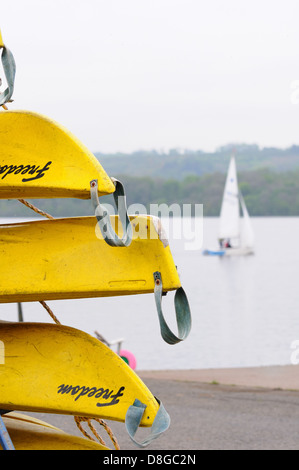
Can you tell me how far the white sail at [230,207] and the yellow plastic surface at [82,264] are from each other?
1518 inches

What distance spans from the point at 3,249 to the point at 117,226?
35 centimetres

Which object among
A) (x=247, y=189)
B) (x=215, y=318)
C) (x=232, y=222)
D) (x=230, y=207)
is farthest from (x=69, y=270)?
(x=247, y=189)

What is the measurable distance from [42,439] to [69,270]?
607 mm

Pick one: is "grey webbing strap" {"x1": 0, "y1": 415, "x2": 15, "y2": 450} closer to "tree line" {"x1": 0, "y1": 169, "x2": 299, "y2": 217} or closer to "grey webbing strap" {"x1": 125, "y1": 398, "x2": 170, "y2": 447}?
"grey webbing strap" {"x1": 125, "y1": 398, "x2": 170, "y2": 447}

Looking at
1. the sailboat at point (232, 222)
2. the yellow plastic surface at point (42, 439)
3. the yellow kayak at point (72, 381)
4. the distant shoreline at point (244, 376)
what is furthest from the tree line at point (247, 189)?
the yellow kayak at point (72, 381)

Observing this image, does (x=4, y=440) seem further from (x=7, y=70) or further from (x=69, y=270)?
(x=7, y=70)

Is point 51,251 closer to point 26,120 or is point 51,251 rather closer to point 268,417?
point 26,120

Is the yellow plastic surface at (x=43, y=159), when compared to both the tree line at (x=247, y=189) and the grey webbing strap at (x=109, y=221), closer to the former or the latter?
the grey webbing strap at (x=109, y=221)

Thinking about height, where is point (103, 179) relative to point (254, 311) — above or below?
above

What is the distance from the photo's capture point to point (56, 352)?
7.99 ft

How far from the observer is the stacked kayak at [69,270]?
2.30 metres

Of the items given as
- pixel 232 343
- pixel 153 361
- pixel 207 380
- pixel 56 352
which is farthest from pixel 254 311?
pixel 56 352

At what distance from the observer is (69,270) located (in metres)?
2.35

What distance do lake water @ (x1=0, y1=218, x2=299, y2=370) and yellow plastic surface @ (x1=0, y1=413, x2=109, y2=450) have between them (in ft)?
16.4
